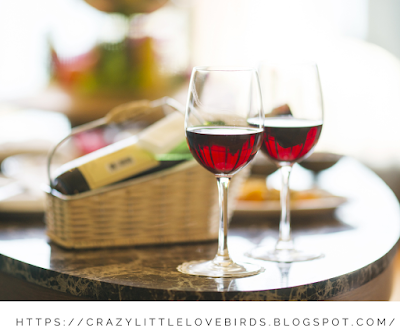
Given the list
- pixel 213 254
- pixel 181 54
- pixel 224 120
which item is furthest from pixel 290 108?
pixel 181 54

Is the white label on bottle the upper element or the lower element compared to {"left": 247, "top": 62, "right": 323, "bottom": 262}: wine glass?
lower

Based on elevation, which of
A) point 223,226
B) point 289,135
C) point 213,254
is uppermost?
point 289,135

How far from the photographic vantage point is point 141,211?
878 mm

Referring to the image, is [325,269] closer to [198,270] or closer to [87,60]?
[198,270]

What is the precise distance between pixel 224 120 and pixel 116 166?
248mm

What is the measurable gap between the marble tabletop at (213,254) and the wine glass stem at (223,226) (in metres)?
0.05

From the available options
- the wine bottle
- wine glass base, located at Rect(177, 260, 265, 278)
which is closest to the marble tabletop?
wine glass base, located at Rect(177, 260, 265, 278)

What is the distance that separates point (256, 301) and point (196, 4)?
11.4ft

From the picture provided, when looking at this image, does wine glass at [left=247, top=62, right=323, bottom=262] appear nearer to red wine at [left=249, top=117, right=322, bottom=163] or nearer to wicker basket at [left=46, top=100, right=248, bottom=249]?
red wine at [left=249, top=117, right=322, bottom=163]

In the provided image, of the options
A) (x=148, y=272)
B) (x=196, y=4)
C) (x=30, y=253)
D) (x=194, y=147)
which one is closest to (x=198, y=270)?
(x=148, y=272)

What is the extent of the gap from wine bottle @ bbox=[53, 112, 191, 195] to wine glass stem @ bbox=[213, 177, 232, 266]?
18cm

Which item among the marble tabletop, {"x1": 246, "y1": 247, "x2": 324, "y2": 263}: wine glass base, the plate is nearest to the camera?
the marble tabletop

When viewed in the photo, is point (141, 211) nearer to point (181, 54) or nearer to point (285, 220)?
point (285, 220)

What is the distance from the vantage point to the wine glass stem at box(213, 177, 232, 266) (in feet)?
2.31
